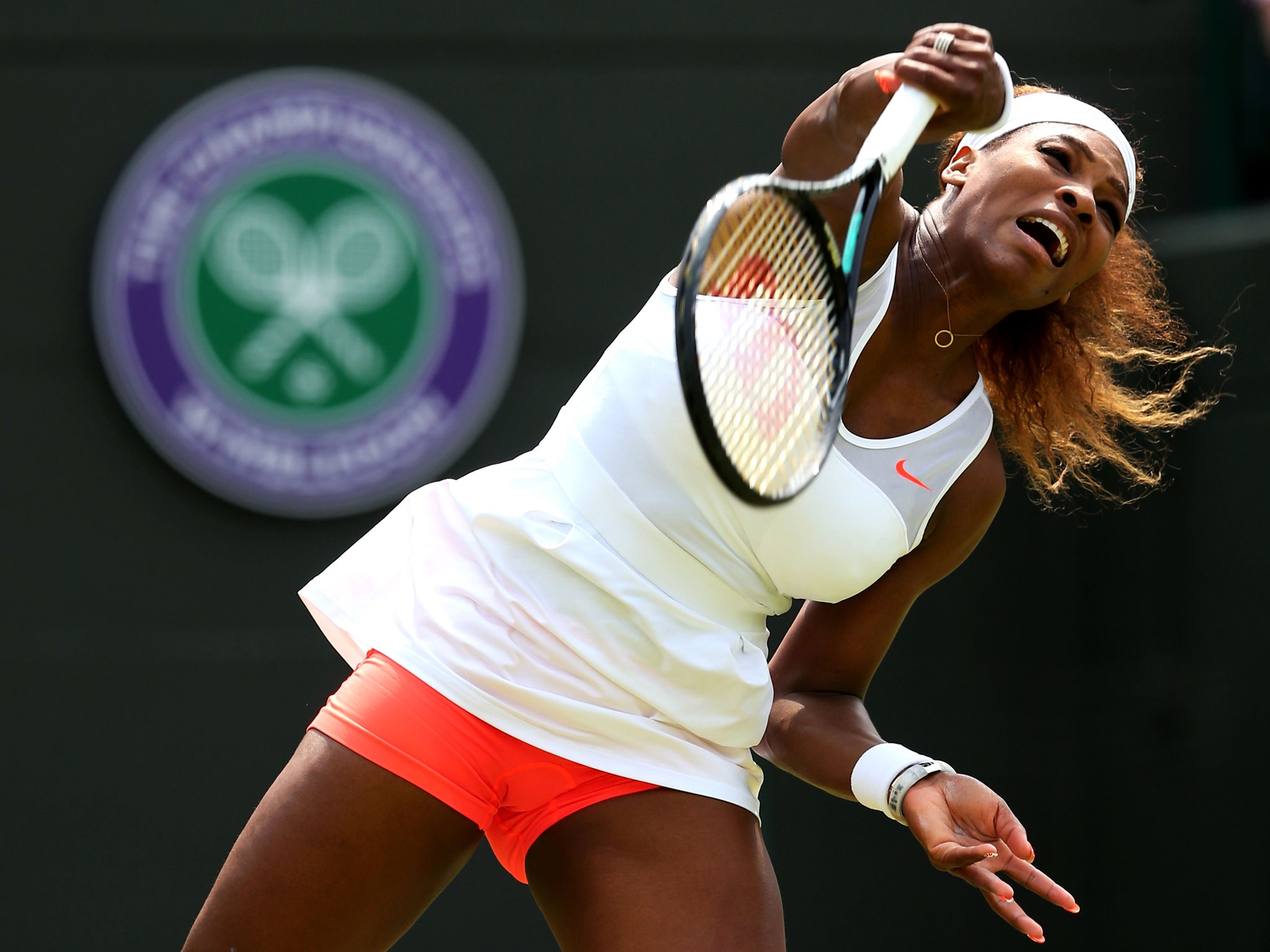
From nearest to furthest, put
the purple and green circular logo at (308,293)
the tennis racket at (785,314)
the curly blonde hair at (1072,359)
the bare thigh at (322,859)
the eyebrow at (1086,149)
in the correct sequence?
the tennis racket at (785,314)
the bare thigh at (322,859)
the eyebrow at (1086,149)
the curly blonde hair at (1072,359)
the purple and green circular logo at (308,293)

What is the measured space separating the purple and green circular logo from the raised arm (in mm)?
1846

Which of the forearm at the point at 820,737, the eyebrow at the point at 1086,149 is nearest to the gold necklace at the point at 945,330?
the eyebrow at the point at 1086,149

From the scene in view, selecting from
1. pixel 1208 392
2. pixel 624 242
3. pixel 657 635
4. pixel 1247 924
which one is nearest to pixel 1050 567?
pixel 1208 392

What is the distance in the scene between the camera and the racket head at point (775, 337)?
4.81 ft

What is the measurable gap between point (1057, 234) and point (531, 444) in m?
2.00

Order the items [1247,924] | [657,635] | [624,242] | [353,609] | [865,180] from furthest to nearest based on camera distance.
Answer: [624,242], [1247,924], [353,609], [657,635], [865,180]

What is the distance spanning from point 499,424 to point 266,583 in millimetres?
675

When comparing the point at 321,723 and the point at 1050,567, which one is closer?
the point at 321,723

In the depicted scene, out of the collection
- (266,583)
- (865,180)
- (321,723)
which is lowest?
(266,583)

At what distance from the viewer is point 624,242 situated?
362 centimetres

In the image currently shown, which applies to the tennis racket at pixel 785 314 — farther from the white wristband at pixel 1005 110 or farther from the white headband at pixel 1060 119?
the white headband at pixel 1060 119

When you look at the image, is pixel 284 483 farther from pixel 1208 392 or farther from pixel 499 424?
pixel 1208 392

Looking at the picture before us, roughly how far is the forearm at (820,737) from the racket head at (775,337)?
1.50ft

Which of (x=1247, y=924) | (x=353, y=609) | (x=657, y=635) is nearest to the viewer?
(x=657, y=635)
